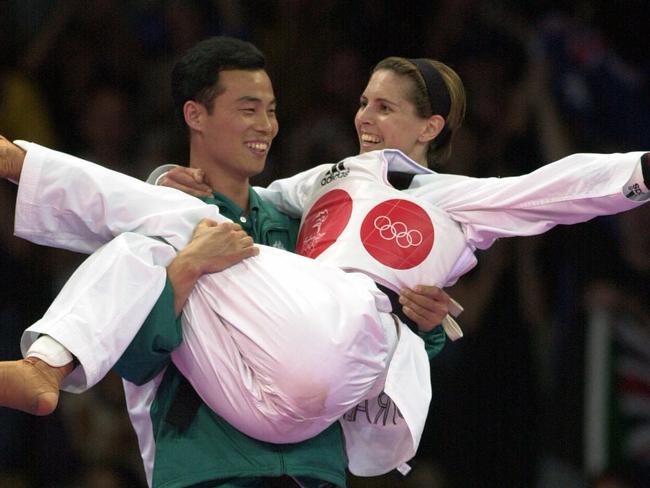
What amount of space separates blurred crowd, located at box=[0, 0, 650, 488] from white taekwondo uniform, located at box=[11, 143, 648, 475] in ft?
5.63

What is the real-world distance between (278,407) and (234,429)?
0.18m

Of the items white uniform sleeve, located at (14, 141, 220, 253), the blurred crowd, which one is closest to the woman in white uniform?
white uniform sleeve, located at (14, 141, 220, 253)

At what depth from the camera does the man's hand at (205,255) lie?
8.59 ft

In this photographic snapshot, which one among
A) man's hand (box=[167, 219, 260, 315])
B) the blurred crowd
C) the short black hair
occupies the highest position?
Answer: the short black hair

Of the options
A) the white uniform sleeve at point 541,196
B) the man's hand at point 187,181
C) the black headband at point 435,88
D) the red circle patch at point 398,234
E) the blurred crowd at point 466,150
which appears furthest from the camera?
the blurred crowd at point 466,150

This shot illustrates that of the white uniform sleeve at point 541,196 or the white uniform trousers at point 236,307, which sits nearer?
the white uniform trousers at point 236,307

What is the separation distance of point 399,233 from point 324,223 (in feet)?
0.64

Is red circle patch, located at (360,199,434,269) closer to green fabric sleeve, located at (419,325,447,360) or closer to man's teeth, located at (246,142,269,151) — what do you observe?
green fabric sleeve, located at (419,325,447,360)

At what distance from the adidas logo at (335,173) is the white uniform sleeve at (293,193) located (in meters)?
0.08

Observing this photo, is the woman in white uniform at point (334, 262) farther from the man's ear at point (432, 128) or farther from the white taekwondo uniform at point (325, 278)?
the man's ear at point (432, 128)

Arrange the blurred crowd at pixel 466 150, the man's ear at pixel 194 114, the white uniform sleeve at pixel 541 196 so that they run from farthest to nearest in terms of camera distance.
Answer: the blurred crowd at pixel 466 150 → the man's ear at pixel 194 114 → the white uniform sleeve at pixel 541 196

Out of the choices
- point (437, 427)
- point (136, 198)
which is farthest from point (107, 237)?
point (437, 427)

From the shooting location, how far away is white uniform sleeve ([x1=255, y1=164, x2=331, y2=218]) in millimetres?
3236

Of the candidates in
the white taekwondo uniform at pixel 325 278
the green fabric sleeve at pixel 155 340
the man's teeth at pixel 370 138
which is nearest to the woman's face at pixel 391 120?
the man's teeth at pixel 370 138
